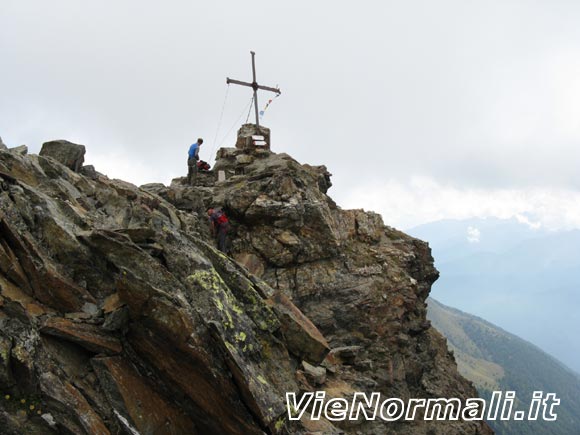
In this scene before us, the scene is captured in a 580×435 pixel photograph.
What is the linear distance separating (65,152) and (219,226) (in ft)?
39.7

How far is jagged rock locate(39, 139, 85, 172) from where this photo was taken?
2489cm

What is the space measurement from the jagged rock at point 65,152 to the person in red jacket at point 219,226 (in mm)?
10232

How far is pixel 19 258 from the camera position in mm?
14047

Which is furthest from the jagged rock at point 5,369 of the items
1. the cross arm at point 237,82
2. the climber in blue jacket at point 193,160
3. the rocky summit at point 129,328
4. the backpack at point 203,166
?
the cross arm at point 237,82

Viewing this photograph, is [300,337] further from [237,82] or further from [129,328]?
[237,82]

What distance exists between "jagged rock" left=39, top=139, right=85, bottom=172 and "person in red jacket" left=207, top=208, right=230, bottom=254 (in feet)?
33.6

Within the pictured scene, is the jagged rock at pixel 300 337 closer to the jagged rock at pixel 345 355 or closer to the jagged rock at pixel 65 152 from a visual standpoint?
the jagged rock at pixel 345 355

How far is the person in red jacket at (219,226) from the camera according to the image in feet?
102

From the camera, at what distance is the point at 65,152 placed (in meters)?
25.1

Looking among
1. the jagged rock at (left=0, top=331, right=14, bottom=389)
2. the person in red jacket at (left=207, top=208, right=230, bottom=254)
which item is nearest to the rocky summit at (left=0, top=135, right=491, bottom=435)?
the jagged rock at (left=0, top=331, right=14, bottom=389)

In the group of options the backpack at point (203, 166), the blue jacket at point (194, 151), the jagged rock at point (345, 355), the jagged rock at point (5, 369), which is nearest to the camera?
the jagged rock at point (5, 369)

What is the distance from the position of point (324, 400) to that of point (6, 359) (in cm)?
1488

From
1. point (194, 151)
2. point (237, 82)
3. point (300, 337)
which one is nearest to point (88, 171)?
point (194, 151)

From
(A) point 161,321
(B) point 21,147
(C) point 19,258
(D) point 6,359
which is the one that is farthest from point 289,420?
(B) point 21,147
